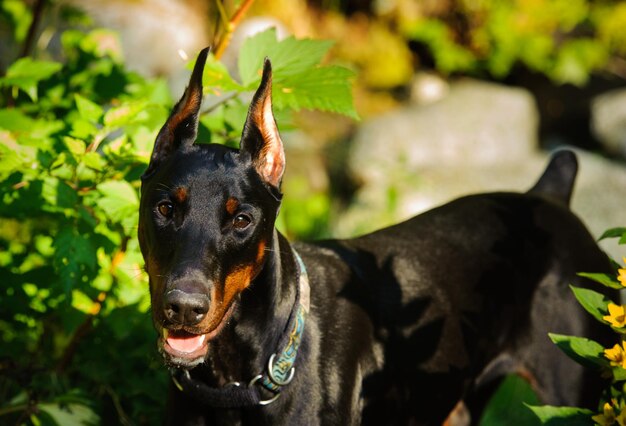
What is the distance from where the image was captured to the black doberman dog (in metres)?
2.50

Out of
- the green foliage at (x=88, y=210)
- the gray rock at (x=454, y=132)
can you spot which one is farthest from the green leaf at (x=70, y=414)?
the gray rock at (x=454, y=132)

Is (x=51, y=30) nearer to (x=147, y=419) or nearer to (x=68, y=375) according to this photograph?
(x=68, y=375)

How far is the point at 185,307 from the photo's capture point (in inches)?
91.7

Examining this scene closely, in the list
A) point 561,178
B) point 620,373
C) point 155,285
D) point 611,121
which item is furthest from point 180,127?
point 611,121

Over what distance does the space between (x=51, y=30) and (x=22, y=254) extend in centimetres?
139

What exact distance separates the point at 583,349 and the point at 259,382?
3.25 ft

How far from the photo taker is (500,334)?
11.2ft

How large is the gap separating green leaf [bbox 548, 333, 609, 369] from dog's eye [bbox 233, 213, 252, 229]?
959mm

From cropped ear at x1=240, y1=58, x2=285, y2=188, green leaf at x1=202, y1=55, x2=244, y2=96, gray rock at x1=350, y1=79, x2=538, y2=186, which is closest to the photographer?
cropped ear at x1=240, y1=58, x2=285, y2=188

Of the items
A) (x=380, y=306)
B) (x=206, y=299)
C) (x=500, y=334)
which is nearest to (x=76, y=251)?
(x=206, y=299)

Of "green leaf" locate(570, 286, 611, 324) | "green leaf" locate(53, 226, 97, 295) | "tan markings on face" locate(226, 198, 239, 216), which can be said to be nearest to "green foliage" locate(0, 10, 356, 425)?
"green leaf" locate(53, 226, 97, 295)

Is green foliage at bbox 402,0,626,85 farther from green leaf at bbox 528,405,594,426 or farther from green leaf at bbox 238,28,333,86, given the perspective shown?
green leaf at bbox 528,405,594,426

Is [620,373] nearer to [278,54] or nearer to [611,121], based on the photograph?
[278,54]

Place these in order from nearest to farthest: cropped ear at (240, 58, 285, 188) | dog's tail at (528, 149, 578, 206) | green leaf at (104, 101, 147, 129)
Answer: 1. cropped ear at (240, 58, 285, 188)
2. green leaf at (104, 101, 147, 129)
3. dog's tail at (528, 149, 578, 206)
